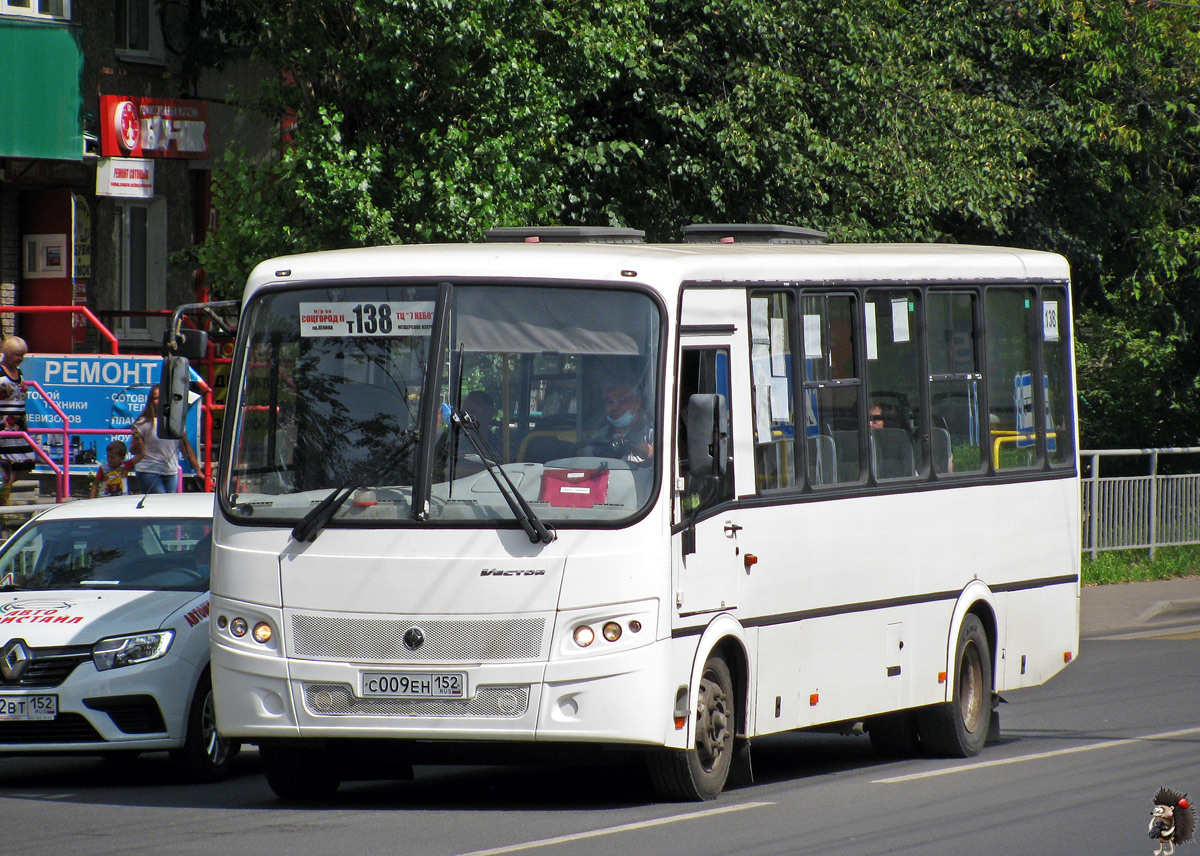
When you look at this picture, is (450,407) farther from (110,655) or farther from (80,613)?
(80,613)

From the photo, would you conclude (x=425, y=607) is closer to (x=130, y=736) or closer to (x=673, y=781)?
(x=673, y=781)

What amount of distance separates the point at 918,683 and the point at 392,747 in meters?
3.60

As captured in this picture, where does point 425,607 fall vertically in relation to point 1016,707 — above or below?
above

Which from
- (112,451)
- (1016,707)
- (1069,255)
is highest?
(1069,255)

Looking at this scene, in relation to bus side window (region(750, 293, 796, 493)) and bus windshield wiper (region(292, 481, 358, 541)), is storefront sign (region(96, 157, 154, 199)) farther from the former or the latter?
bus windshield wiper (region(292, 481, 358, 541))

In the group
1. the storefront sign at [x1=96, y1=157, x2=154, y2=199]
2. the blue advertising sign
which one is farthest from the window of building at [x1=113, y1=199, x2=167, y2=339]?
the blue advertising sign

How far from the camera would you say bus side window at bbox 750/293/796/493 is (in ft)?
31.9

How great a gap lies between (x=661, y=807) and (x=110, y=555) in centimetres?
395

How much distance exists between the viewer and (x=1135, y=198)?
1058 inches

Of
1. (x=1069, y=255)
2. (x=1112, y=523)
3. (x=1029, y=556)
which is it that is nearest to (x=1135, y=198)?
(x=1069, y=255)

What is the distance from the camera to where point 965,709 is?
458 inches

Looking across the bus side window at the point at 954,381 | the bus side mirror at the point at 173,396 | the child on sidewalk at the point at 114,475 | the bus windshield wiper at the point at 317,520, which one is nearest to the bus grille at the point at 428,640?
the bus windshield wiper at the point at 317,520

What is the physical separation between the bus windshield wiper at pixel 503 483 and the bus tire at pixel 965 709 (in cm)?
376

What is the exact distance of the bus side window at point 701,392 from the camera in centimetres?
892
